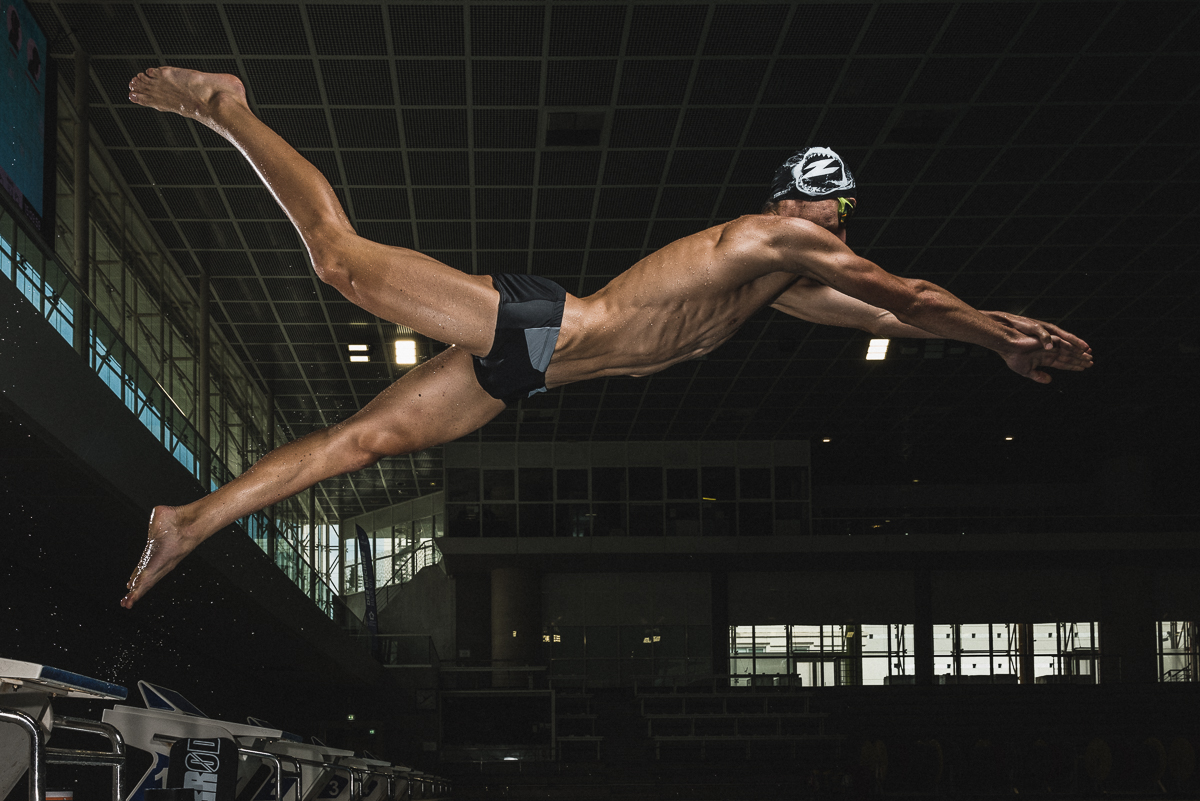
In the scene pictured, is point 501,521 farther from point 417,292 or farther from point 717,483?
point 417,292

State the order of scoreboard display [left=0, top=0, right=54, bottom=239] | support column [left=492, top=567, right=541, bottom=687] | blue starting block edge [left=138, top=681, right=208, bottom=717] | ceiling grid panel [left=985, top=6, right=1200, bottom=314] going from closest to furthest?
blue starting block edge [left=138, top=681, right=208, bottom=717] < scoreboard display [left=0, top=0, right=54, bottom=239] < ceiling grid panel [left=985, top=6, right=1200, bottom=314] < support column [left=492, top=567, right=541, bottom=687]

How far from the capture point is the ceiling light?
2081 centimetres

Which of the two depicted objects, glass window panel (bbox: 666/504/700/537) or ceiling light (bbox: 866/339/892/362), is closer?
ceiling light (bbox: 866/339/892/362)

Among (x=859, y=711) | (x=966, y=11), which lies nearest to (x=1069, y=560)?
(x=859, y=711)

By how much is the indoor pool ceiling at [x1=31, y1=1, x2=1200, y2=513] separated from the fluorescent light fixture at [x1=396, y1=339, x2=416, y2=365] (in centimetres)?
70

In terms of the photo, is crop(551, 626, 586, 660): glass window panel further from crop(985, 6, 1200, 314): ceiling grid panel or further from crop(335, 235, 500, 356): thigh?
crop(335, 235, 500, 356): thigh

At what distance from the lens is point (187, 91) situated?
12.9 feet

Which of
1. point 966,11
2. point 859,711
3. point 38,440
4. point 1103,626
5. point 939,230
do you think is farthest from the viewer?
point 1103,626

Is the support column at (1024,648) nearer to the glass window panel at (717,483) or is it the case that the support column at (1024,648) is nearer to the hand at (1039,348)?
the glass window panel at (717,483)

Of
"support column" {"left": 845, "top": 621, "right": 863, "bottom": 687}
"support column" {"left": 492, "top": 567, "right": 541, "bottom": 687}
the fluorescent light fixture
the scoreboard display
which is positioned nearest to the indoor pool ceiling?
the fluorescent light fixture

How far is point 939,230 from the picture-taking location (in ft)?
53.3

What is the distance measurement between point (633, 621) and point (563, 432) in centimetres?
661

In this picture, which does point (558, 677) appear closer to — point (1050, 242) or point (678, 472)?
point (678, 472)

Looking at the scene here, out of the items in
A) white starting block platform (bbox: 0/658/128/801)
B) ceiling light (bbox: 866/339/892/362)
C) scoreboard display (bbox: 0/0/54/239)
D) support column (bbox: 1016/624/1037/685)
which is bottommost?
support column (bbox: 1016/624/1037/685)
